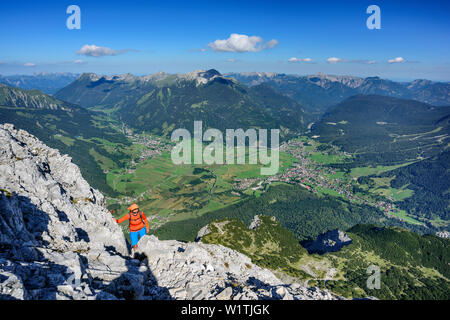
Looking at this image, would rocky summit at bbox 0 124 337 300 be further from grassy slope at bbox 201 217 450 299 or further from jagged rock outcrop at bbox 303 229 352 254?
jagged rock outcrop at bbox 303 229 352 254

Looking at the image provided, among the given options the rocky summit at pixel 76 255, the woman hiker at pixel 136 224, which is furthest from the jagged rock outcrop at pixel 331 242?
the woman hiker at pixel 136 224

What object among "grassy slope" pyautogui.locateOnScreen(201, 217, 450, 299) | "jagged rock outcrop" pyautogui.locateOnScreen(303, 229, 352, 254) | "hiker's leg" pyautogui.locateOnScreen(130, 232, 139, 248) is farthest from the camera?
"jagged rock outcrop" pyautogui.locateOnScreen(303, 229, 352, 254)

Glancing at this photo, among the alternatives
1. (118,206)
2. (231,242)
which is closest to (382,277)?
(231,242)

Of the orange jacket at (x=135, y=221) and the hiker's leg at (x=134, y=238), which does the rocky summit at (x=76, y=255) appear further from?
the orange jacket at (x=135, y=221)

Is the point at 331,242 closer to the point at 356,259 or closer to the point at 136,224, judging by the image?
the point at 356,259

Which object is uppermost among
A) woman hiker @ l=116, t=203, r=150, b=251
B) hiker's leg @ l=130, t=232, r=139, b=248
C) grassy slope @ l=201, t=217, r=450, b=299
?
woman hiker @ l=116, t=203, r=150, b=251

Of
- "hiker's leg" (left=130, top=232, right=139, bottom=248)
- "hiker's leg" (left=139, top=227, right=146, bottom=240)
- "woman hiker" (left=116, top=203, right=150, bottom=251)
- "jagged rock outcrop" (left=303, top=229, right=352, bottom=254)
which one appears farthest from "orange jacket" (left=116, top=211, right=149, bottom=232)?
"jagged rock outcrop" (left=303, top=229, right=352, bottom=254)

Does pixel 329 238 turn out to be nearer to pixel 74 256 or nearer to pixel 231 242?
pixel 231 242
